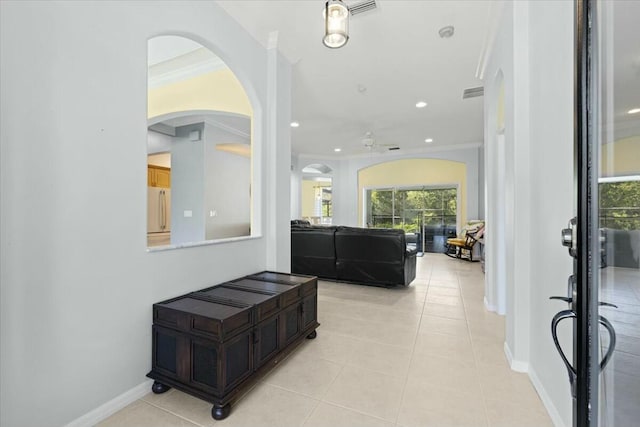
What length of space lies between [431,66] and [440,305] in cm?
311

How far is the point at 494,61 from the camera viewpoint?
9.21ft

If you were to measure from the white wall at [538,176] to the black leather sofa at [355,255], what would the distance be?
6.23 ft

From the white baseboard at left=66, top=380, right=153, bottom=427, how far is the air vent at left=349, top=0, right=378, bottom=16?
344 cm

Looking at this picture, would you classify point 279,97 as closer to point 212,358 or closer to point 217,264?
point 217,264

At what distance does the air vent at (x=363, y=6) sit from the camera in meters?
2.43

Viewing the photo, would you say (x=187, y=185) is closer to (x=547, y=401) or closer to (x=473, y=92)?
(x=473, y=92)

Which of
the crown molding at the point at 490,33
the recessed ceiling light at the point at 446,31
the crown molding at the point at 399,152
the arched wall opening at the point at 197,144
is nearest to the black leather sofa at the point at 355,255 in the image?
the arched wall opening at the point at 197,144

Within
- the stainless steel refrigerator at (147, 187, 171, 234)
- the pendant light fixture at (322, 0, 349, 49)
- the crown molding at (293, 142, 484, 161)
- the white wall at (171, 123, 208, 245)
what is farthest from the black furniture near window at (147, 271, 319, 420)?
the crown molding at (293, 142, 484, 161)

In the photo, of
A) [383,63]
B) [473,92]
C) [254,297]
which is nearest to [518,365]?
[254,297]

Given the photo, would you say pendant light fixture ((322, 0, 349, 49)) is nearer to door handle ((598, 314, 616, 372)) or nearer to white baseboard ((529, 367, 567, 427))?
door handle ((598, 314, 616, 372))

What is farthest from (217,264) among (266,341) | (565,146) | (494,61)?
(494,61)

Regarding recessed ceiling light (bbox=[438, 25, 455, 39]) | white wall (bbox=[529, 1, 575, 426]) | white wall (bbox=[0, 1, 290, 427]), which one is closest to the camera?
white wall (bbox=[0, 1, 290, 427])

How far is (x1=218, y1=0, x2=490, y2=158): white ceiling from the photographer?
101 inches

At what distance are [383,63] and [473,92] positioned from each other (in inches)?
72.5
